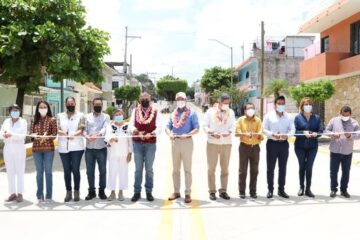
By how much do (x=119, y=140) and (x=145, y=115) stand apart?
63cm

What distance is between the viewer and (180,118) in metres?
8.70

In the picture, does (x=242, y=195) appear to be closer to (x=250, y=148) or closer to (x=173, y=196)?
(x=250, y=148)

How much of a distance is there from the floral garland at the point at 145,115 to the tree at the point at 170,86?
103 m

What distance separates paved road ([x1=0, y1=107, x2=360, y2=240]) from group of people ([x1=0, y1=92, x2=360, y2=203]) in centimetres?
35

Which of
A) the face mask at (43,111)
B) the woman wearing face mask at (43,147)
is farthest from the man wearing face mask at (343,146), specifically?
the face mask at (43,111)

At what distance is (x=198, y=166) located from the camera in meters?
13.9

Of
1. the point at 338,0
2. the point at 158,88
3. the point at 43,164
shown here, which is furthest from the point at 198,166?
the point at 158,88

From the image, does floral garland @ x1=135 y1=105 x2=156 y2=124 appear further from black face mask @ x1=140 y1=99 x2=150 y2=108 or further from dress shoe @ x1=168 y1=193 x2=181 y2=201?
dress shoe @ x1=168 y1=193 x2=181 y2=201

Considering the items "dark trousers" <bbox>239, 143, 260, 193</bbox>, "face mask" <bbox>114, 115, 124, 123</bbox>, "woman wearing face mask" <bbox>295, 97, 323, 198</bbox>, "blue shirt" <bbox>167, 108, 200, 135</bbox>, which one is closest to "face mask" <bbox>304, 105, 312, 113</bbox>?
"woman wearing face mask" <bbox>295, 97, 323, 198</bbox>

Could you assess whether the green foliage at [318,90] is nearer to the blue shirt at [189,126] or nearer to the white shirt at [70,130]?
the blue shirt at [189,126]

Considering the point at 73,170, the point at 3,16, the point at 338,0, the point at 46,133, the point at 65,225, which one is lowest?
the point at 65,225

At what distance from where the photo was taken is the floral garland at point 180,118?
28.3ft

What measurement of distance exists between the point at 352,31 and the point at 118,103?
52.0 metres

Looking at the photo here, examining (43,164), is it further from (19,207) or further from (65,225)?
(65,225)
